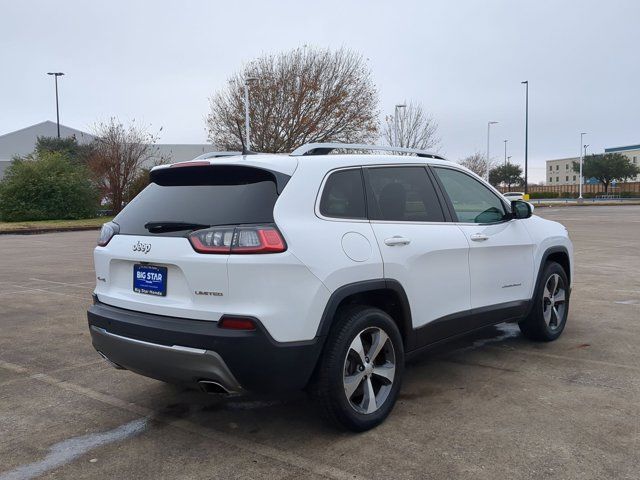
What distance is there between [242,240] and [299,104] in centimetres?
2958

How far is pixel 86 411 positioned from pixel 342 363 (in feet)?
6.32

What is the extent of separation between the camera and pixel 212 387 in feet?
11.2

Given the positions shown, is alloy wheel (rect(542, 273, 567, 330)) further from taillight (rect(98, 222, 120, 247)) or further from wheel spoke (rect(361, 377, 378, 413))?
taillight (rect(98, 222, 120, 247))

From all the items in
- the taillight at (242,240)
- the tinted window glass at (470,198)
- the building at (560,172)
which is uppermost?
the building at (560,172)

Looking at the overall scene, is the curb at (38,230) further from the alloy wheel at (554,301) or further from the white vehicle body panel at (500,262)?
the white vehicle body panel at (500,262)

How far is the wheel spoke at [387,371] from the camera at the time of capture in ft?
12.7

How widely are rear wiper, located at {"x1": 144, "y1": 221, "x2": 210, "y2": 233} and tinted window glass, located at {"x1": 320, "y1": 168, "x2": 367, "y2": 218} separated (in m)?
0.74

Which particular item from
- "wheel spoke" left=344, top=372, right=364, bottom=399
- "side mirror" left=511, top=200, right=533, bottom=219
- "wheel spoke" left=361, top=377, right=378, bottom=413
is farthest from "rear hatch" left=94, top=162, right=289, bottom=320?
"side mirror" left=511, top=200, right=533, bottom=219

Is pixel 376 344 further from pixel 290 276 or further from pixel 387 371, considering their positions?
pixel 290 276

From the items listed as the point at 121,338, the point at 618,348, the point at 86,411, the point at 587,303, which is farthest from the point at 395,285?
the point at 587,303

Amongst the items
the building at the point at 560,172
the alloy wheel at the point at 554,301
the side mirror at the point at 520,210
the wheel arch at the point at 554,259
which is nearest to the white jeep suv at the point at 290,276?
the side mirror at the point at 520,210

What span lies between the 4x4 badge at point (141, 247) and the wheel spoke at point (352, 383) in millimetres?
1417

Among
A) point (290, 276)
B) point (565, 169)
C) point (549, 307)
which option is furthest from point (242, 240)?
point (565, 169)

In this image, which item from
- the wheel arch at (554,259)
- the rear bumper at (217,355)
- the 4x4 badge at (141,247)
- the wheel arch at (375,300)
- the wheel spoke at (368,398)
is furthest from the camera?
the wheel arch at (554,259)
